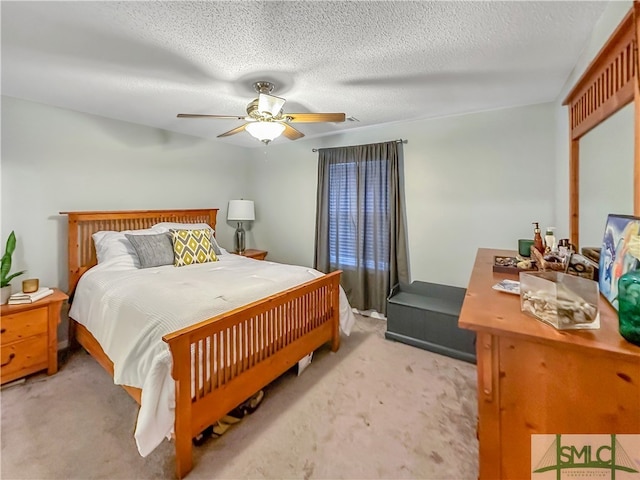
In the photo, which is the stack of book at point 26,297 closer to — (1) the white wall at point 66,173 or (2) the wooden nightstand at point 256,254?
(1) the white wall at point 66,173

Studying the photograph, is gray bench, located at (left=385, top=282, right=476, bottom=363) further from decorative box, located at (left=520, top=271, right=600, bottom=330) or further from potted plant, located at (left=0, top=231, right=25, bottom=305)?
potted plant, located at (left=0, top=231, right=25, bottom=305)

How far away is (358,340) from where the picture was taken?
296 centimetres

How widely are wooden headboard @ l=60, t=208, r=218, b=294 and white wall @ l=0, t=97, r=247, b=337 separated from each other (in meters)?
0.13

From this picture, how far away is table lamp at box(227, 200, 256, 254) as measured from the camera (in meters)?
4.26

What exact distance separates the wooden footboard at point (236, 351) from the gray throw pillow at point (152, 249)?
5.04 ft

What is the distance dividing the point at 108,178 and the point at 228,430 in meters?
2.87

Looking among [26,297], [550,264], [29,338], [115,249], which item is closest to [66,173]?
[115,249]

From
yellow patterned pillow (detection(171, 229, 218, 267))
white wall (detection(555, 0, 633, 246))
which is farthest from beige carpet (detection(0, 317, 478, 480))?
white wall (detection(555, 0, 633, 246))

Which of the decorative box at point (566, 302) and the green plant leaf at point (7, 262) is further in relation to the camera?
the green plant leaf at point (7, 262)

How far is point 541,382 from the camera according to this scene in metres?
0.90

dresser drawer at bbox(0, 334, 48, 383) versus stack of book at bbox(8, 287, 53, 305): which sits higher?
stack of book at bbox(8, 287, 53, 305)

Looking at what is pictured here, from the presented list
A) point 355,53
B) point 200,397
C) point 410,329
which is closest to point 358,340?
point 410,329

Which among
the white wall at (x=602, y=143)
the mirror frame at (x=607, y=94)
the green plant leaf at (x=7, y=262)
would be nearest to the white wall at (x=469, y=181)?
the white wall at (x=602, y=143)

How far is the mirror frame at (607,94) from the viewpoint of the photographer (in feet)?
3.56
